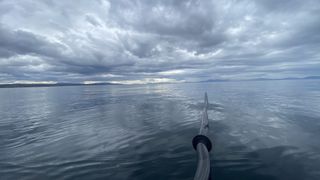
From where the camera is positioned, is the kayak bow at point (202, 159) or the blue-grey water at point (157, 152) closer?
the kayak bow at point (202, 159)

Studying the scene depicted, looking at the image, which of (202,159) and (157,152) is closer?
(202,159)

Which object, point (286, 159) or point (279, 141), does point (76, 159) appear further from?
point (279, 141)

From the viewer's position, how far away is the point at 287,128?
725 inches

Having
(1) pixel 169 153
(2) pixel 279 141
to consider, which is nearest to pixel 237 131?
(2) pixel 279 141

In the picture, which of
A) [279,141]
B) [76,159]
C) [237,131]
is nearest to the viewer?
[76,159]

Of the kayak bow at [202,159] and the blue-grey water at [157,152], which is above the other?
the kayak bow at [202,159]

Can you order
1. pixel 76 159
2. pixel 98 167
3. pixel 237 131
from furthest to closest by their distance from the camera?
pixel 237 131 → pixel 76 159 → pixel 98 167

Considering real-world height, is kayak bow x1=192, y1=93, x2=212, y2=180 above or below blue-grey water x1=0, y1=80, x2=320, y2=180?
above

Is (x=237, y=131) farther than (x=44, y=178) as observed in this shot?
Yes

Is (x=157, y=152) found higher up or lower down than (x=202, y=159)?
lower down

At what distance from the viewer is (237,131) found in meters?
17.9

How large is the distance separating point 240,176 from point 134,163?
282 inches

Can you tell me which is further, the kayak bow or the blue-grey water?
the blue-grey water

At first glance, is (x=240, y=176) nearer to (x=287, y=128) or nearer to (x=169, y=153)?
(x=169, y=153)
